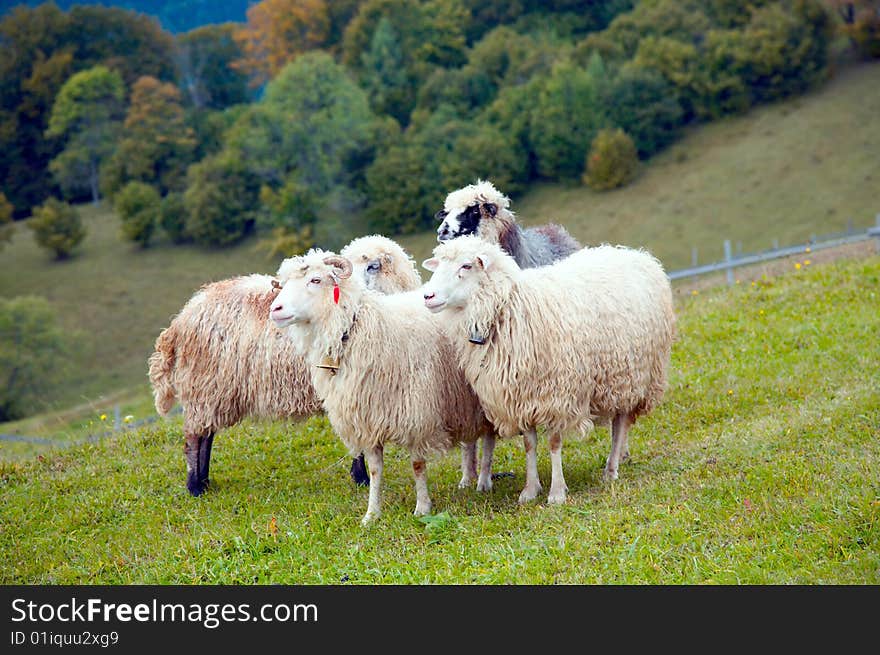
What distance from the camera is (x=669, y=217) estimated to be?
46844mm

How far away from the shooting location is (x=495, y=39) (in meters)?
66.9

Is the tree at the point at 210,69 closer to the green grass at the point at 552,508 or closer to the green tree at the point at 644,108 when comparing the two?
the green tree at the point at 644,108

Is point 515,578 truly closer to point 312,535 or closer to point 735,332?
point 312,535

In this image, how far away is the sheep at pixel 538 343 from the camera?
27.3ft

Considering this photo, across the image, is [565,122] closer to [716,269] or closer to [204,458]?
[716,269]

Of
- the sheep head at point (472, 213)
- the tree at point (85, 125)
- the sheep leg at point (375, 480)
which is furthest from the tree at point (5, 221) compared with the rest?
the sheep leg at point (375, 480)

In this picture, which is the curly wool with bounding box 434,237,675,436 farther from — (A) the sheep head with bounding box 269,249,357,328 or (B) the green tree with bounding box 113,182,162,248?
(B) the green tree with bounding box 113,182,162,248

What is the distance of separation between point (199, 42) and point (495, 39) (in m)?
25.5

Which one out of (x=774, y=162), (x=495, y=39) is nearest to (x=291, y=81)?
(x=495, y=39)

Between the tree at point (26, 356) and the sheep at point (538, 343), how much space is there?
123ft

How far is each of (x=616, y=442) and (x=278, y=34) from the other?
7371 centimetres

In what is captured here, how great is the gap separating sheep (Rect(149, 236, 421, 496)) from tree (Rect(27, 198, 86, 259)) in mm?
48839

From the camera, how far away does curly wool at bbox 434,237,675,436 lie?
8.37 meters

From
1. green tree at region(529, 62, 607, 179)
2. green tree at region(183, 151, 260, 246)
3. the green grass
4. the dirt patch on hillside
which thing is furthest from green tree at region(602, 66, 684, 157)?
the green grass
